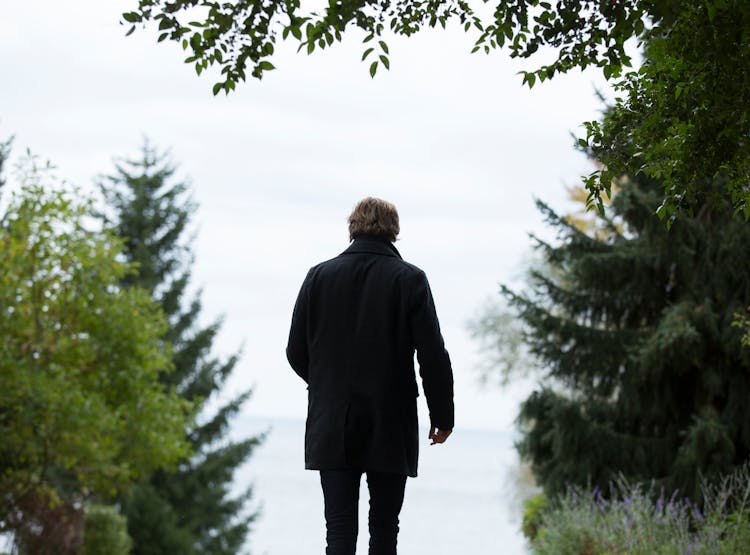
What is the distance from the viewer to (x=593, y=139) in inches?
172

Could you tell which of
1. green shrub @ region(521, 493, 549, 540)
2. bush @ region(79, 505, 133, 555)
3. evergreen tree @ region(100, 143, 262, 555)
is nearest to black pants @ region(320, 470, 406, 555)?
green shrub @ region(521, 493, 549, 540)

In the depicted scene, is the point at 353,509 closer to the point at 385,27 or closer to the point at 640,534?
the point at 385,27

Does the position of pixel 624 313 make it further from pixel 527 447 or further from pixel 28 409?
pixel 28 409

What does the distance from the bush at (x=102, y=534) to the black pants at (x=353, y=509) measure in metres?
13.0

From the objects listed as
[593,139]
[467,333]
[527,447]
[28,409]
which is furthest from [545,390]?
[467,333]

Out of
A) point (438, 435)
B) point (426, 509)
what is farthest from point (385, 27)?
point (426, 509)

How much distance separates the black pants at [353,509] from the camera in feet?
13.1

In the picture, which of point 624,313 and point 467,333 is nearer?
point 624,313

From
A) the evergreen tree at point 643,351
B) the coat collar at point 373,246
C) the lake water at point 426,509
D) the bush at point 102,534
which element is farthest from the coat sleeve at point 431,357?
the bush at point 102,534

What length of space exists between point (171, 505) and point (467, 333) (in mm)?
8617

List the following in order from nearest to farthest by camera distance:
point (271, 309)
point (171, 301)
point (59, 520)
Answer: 1. point (59, 520)
2. point (171, 301)
3. point (271, 309)

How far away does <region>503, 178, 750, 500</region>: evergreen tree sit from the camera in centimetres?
1120

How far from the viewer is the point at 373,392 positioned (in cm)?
398

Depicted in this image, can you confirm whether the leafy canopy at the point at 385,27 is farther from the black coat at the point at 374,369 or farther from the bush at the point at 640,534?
the bush at the point at 640,534
